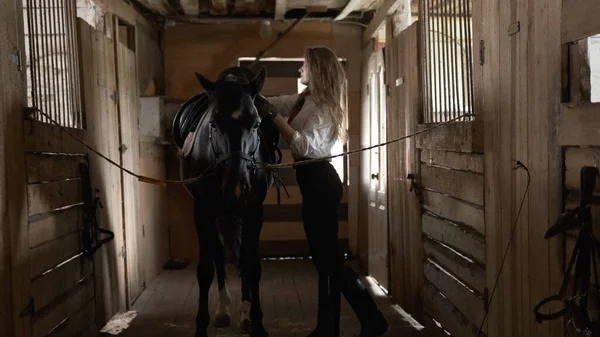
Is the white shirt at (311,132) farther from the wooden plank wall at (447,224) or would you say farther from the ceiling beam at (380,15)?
the ceiling beam at (380,15)

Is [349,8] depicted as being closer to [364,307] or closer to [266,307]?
[266,307]

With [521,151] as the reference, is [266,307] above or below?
below

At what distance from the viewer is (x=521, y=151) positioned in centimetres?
214

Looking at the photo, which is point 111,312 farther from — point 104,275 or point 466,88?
point 466,88

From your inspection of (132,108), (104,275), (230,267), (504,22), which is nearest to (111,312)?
(104,275)

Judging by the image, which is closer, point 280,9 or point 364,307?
point 364,307

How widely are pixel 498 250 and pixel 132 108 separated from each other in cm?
338

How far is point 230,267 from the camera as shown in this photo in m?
3.96

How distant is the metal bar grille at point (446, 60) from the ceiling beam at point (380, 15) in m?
0.91

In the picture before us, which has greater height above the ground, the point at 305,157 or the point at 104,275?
the point at 305,157

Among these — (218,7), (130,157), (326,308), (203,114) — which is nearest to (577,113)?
(326,308)

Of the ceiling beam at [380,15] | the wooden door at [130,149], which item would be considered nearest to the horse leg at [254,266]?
the wooden door at [130,149]

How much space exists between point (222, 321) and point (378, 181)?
199cm

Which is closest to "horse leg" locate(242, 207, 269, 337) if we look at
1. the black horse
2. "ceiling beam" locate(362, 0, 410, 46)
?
the black horse
